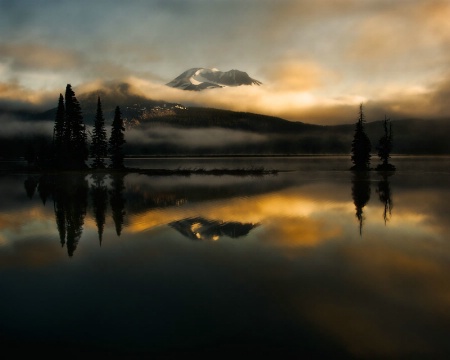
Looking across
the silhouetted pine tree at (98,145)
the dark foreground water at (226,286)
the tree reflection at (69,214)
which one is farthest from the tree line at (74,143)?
the dark foreground water at (226,286)

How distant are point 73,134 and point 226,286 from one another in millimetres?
77514

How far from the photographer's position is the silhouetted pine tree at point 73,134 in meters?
81.3

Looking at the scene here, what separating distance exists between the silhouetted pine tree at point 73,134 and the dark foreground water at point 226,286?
58.2 metres

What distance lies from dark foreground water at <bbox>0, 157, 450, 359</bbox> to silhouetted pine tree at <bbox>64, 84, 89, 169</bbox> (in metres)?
58.2

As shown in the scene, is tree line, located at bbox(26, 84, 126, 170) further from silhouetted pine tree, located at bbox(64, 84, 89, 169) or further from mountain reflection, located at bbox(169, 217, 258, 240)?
mountain reflection, located at bbox(169, 217, 258, 240)

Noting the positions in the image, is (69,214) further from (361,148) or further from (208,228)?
(361,148)

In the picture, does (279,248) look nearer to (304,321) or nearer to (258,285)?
(258,285)

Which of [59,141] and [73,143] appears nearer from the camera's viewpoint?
[73,143]

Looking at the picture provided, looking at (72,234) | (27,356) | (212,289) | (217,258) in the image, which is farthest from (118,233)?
(27,356)

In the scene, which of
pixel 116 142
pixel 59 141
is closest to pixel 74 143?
pixel 59 141

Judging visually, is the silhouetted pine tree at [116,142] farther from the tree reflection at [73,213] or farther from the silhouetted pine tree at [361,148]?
the silhouetted pine tree at [361,148]

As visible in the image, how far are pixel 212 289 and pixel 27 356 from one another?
548 centimetres

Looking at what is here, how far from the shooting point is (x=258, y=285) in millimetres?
12891

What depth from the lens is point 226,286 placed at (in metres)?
12.7
